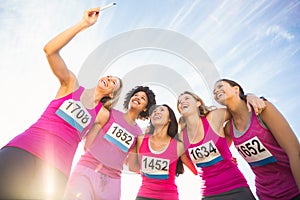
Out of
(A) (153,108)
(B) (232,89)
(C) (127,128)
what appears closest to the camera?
(B) (232,89)

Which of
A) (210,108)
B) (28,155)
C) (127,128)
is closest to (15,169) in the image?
(28,155)

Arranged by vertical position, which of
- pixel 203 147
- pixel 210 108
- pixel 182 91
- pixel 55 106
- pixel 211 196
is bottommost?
pixel 211 196

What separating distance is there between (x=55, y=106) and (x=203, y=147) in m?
2.53

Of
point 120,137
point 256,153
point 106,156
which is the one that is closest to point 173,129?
point 120,137

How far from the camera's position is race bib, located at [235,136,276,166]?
407 cm

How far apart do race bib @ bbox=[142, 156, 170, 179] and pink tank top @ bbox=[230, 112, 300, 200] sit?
1.38 meters

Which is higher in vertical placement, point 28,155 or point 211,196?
point 28,155

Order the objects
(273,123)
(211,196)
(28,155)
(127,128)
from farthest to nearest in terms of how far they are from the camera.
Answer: (127,128), (211,196), (273,123), (28,155)

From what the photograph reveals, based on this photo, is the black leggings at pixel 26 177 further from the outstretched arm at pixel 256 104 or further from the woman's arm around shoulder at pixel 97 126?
the outstretched arm at pixel 256 104

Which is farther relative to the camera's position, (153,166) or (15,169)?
(153,166)

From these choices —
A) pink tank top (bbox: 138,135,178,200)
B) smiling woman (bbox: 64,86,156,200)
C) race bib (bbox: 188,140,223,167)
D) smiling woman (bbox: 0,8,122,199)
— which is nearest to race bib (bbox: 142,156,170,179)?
pink tank top (bbox: 138,135,178,200)

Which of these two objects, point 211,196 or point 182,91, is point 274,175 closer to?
point 211,196

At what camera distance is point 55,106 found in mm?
4148

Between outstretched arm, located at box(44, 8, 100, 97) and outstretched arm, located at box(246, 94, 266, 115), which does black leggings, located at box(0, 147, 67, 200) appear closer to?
outstretched arm, located at box(44, 8, 100, 97)
